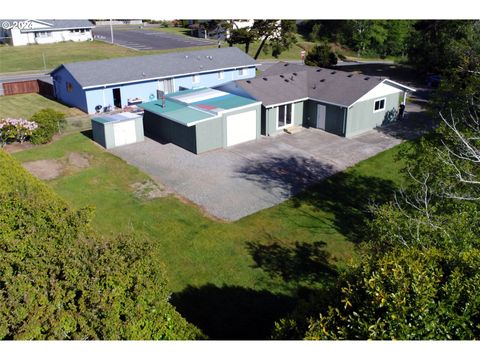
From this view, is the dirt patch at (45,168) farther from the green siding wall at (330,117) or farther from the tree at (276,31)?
the tree at (276,31)

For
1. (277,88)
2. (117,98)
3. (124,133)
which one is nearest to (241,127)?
(277,88)

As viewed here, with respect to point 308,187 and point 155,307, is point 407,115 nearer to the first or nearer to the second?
point 308,187

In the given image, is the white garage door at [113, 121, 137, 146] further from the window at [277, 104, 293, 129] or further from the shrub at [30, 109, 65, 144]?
the window at [277, 104, 293, 129]

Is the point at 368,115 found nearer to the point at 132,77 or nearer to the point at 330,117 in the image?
the point at 330,117

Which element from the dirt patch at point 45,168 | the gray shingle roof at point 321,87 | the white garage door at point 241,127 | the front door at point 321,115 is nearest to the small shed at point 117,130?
the dirt patch at point 45,168

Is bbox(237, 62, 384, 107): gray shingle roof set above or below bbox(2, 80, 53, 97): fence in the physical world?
above

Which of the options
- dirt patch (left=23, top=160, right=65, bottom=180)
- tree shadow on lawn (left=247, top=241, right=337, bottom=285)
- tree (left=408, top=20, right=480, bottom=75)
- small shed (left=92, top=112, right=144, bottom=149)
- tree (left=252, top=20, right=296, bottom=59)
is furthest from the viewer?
tree (left=252, top=20, right=296, bottom=59)

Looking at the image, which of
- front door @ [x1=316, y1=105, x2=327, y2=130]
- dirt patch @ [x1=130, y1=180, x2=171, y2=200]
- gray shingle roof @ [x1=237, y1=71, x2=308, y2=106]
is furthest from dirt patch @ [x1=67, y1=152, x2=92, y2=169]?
front door @ [x1=316, y1=105, x2=327, y2=130]
